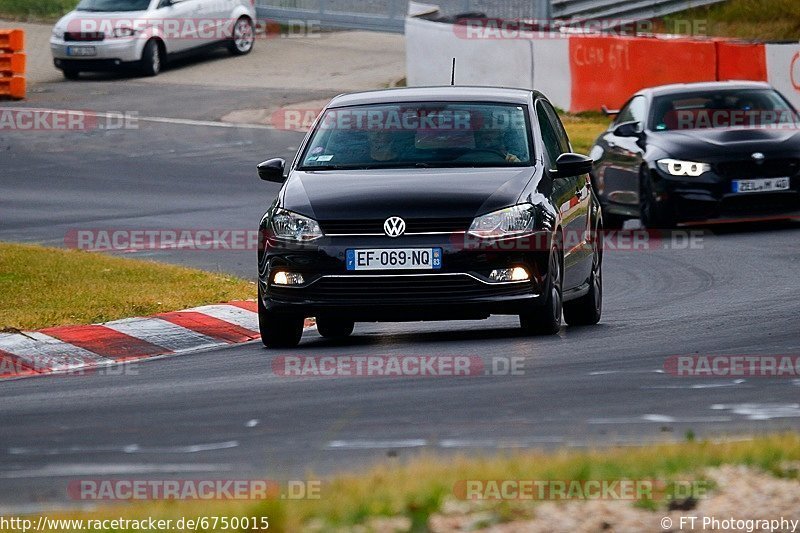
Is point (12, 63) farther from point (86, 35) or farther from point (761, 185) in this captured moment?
point (761, 185)

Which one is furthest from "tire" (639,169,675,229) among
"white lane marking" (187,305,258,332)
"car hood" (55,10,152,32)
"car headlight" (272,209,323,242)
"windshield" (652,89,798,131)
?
"car hood" (55,10,152,32)

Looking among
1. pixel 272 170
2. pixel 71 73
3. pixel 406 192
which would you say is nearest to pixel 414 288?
pixel 406 192

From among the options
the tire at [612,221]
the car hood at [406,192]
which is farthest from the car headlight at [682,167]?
the car hood at [406,192]

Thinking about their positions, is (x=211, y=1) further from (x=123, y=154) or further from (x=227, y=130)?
(x=123, y=154)

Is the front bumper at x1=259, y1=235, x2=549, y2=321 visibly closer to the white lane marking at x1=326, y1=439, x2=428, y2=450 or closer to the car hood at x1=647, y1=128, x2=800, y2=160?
the white lane marking at x1=326, y1=439, x2=428, y2=450

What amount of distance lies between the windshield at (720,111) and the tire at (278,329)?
26.2 feet

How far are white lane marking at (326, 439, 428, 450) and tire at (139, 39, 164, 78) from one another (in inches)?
1080

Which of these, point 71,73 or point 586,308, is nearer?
point 586,308

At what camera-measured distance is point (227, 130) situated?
2850 centimetres

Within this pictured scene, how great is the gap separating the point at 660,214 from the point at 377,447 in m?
11.0

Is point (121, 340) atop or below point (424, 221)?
below

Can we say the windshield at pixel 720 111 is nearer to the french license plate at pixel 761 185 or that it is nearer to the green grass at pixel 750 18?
the french license plate at pixel 761 185

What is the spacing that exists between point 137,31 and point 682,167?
708 inches

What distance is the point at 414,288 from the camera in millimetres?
10477
